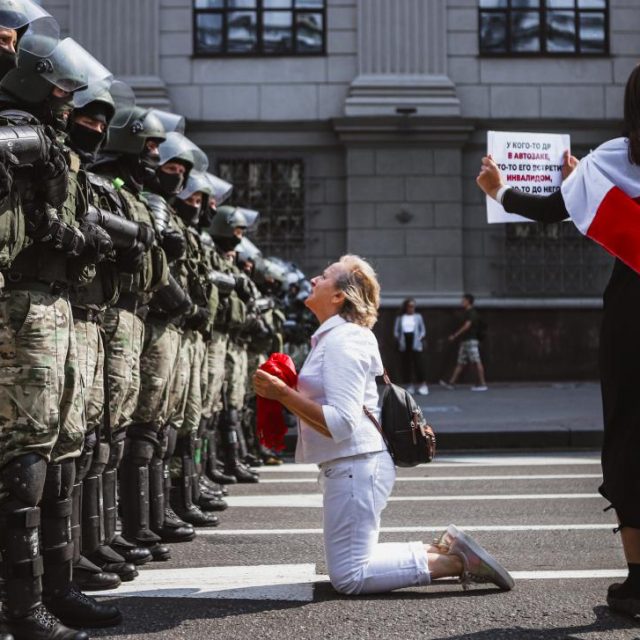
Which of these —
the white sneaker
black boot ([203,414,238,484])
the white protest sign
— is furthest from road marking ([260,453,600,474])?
the white protest sign

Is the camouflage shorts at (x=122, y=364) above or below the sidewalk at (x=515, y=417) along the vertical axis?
above

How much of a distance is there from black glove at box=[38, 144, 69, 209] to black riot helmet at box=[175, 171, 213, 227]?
3.61m

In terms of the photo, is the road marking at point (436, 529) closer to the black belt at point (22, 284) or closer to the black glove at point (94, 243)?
the black glove at point (94, 243)

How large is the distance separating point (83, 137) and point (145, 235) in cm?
52

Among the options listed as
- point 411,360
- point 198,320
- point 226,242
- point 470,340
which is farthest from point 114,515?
point 470,340

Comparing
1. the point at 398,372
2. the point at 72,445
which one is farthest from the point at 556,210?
the point at 398,372

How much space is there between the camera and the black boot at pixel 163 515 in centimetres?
630

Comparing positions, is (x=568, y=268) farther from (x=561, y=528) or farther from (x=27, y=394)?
(x=27, y=394)

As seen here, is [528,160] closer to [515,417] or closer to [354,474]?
[354,474]

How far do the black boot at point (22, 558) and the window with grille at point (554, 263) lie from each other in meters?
18.6

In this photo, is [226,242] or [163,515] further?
[226,242]

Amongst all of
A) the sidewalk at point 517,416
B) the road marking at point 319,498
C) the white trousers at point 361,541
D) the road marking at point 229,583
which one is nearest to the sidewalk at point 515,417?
the sidewalk at point 517,416

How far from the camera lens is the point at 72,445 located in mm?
4402

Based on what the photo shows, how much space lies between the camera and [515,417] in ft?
49.4
